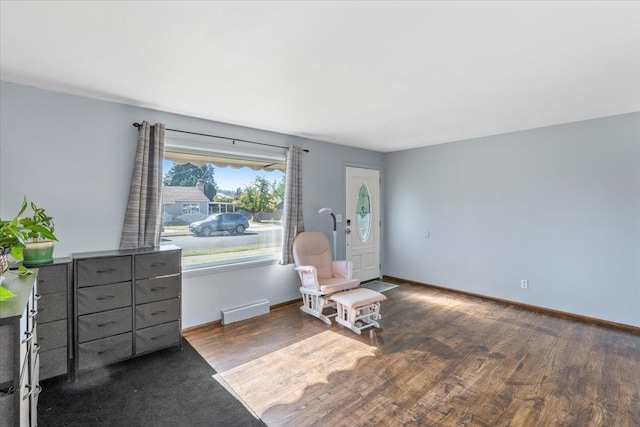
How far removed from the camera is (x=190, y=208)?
353 cm

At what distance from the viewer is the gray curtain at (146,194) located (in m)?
2.95

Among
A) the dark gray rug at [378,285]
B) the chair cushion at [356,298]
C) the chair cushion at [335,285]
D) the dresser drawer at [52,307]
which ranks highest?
the dresser drawer at [52,307]

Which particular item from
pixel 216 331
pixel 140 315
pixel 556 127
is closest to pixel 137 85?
pixel 140 315

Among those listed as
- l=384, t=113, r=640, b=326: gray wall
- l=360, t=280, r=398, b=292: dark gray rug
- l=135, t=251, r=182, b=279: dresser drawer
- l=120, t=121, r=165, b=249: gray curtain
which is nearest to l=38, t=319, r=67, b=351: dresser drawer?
l=135, t=251, r=182, b=279: dresser drawer

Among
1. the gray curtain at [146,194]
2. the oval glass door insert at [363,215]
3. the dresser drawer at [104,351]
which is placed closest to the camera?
the dresser drawer at [104,351]

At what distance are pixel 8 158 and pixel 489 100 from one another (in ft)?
14.6

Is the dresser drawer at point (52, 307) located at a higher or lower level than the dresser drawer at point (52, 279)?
lower

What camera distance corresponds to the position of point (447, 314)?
12.8ft

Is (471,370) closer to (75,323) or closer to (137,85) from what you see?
(75,323)

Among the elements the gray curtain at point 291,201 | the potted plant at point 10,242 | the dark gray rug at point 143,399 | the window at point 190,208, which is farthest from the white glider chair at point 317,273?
the potted plant at point 10,242

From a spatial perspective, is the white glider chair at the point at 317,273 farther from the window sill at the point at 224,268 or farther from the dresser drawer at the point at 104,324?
the dresser drawer at the point at 104,324

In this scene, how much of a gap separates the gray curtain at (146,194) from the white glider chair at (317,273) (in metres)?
1.79

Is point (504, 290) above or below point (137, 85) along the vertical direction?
below

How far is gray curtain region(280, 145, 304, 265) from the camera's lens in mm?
4176
